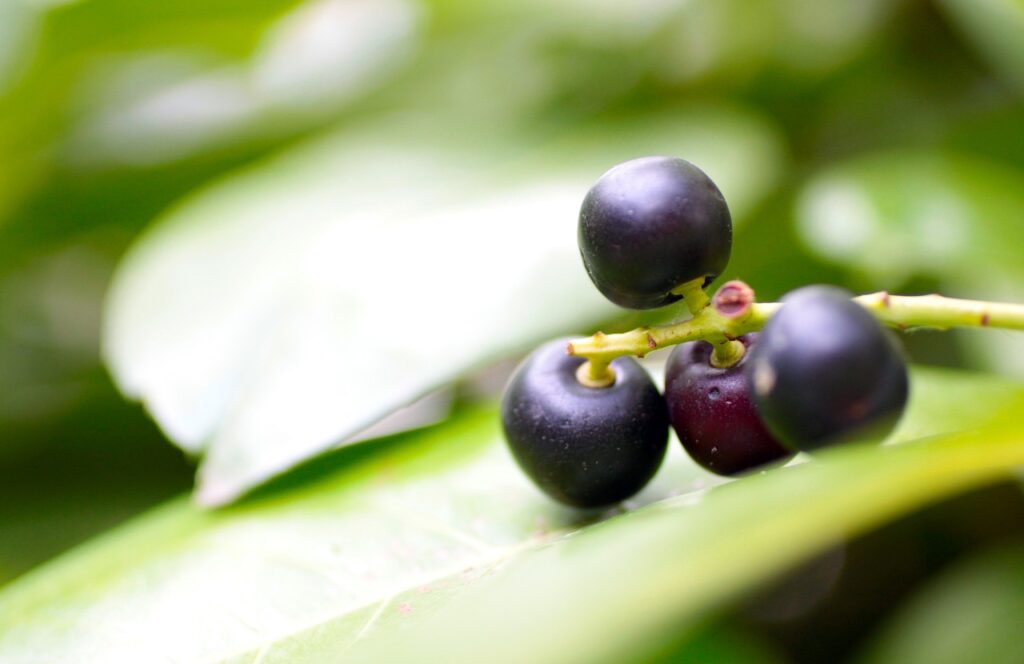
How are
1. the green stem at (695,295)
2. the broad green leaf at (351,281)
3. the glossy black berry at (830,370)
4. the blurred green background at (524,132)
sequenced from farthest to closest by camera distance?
1. the blurred green background at (524,132)
2. the broad green leaf at (351,281)
3. the green stem at (695,295)
4. the glossy black berry at (830,370)

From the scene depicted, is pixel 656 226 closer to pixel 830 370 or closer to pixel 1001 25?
pixel 830 370

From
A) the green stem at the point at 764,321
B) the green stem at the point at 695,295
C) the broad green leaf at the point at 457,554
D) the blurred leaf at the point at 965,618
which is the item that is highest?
the green stem at the point at 695,295

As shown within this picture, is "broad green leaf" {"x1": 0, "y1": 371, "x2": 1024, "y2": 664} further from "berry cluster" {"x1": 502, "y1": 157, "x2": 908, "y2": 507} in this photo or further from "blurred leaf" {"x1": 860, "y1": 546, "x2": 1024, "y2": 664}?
"blurred leaf" {"x1": 860, "y1": 546, "x2": 1024, "y2": 664}

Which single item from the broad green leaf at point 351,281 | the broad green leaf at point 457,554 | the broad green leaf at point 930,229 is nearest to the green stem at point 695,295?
the broad green leaf at point 457,554

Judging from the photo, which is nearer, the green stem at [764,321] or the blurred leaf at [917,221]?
the green stem at [764,321]

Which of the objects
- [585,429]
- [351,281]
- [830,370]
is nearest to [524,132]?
[351,281]

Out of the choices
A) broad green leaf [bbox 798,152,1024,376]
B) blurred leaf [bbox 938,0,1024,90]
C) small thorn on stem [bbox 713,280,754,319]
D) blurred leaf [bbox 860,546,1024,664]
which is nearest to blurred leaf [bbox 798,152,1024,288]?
broad green leaf [bbox 798,152,1024,376]

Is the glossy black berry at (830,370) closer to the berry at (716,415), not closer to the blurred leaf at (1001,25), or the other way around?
the berry at (716,415)

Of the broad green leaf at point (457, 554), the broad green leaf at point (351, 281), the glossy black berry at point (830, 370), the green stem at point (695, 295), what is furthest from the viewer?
the broad green leaf at point (351, 281)
